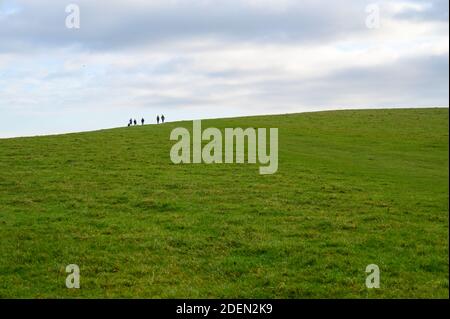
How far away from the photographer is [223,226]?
23.2 meters

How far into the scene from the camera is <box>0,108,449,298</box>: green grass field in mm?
16906

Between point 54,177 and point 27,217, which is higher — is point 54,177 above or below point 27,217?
above

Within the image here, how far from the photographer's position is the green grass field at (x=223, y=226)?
1691cm

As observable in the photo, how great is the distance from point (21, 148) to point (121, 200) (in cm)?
2585

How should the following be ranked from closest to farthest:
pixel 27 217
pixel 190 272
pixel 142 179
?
pixel 190 272, pixel 27 217, pixel 142 179

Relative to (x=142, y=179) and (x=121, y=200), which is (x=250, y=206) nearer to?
(x=121, y=200)

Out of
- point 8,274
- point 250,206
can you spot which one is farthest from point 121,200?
point 8,274

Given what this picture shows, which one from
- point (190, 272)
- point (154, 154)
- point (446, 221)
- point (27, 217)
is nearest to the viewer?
point (190, 272)

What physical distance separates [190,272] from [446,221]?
12.4 m

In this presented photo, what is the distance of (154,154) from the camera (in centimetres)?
4625
